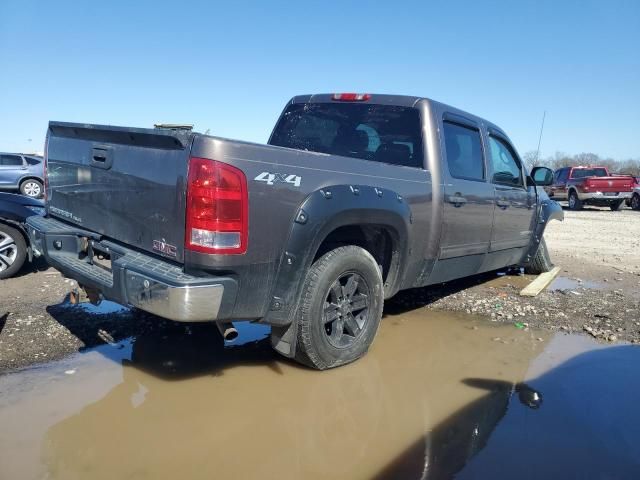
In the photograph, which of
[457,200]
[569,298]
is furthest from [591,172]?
[457,200]

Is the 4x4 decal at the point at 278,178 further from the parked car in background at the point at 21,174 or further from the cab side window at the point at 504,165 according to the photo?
the parked car in background at the point at 21,174

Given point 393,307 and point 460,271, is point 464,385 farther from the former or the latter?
point 393,307

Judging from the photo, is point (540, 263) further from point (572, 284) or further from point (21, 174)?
point (21, 174)

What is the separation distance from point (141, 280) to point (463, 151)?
322 centimetres

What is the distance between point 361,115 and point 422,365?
7.42ft

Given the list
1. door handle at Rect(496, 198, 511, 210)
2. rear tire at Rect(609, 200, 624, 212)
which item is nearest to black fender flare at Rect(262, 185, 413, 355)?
door handle at Rect(496, 198, 511, 210)

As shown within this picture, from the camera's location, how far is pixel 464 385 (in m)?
3.47

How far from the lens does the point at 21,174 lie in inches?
663

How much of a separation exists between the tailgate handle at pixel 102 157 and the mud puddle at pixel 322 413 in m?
1.43

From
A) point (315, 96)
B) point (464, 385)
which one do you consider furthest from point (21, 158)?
point (464, 385)

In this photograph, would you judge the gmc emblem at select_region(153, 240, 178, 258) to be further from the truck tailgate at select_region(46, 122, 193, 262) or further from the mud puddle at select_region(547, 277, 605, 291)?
the mud puddle at select_region(547, 277, 605, 291)

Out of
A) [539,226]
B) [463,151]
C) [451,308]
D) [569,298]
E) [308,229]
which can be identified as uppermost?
[463,151]

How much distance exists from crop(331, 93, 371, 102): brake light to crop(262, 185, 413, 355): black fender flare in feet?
4.78

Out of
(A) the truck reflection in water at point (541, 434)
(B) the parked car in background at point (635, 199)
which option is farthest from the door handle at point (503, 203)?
(B) the parked car in background at point (635, 199)
